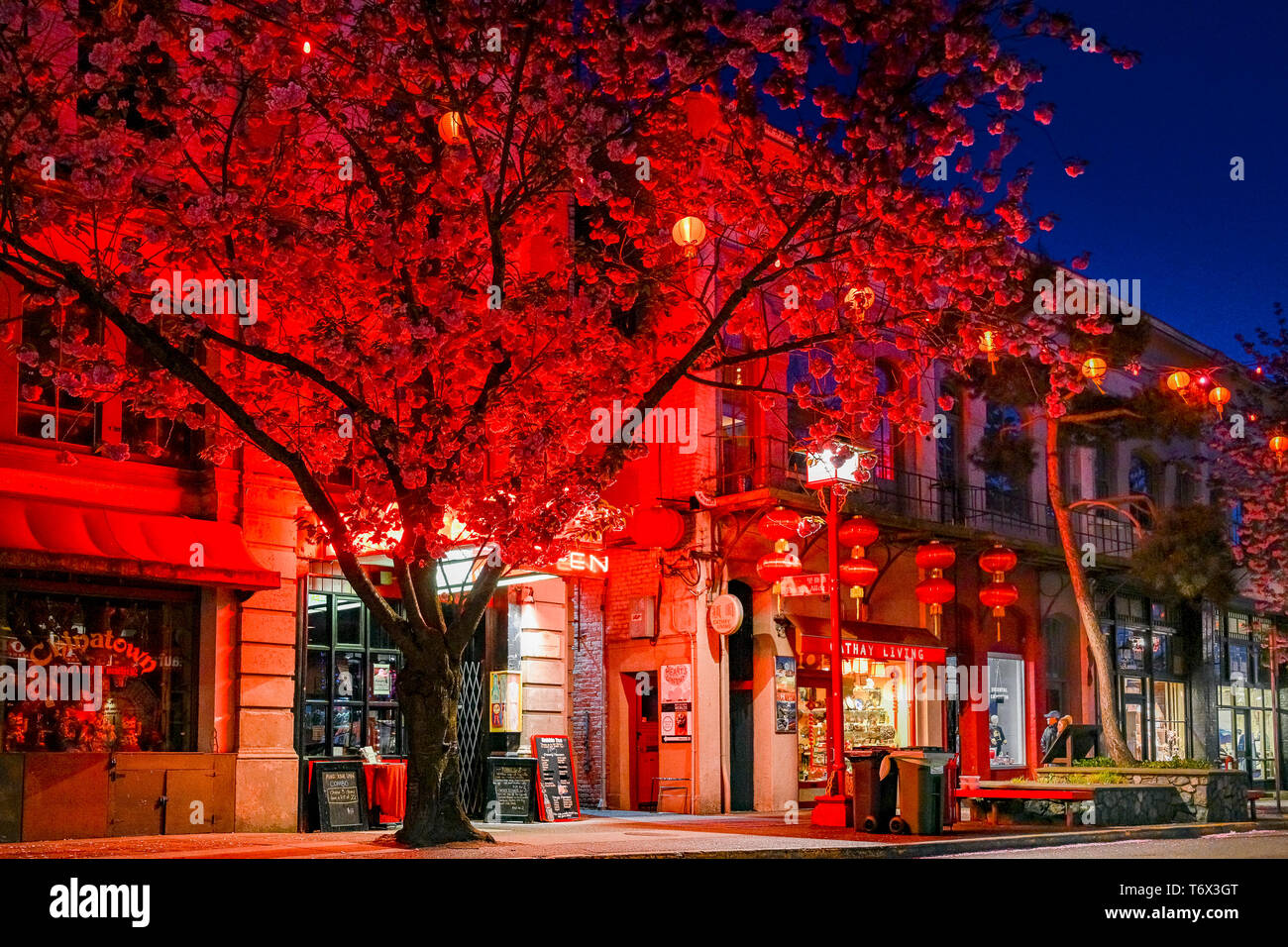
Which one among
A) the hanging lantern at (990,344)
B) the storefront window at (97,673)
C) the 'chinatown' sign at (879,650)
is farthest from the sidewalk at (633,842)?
the hanging lantern at (990,344)

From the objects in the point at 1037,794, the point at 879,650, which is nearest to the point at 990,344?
the point at 1037,794

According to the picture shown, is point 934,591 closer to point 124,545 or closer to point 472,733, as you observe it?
point 472,733

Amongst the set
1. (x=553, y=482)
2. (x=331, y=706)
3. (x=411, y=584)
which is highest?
(x=553, y=482)

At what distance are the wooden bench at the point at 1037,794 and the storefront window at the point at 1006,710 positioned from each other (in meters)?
11.1

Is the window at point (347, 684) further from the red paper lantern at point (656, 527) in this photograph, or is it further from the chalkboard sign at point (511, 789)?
the red paper lantern at point (656, 527)

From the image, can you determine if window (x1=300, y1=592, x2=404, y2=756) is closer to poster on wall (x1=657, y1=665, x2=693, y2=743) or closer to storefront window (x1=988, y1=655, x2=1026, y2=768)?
poster on wall (x1=657, y1=665, x2=693, y2=743)

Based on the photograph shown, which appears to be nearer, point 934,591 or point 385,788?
point 385,788

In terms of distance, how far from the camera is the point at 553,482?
15.5 metres

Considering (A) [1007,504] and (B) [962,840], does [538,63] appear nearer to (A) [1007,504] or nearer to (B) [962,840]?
(B) [962,840]

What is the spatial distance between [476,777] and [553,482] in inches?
312

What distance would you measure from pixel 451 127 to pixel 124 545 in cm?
609

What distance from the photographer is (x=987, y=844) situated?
1728 centimetres

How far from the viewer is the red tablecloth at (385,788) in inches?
798
